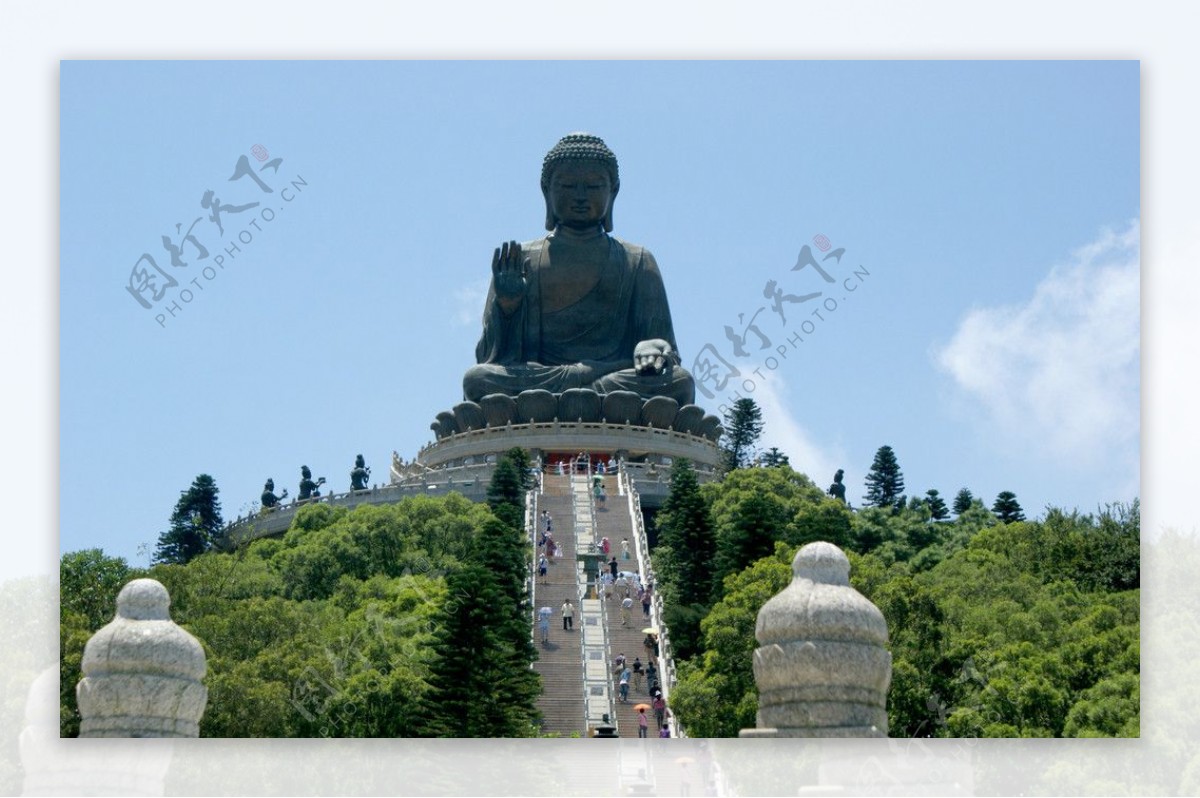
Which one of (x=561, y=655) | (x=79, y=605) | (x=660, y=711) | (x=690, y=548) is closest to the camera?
(x=79, y=605)

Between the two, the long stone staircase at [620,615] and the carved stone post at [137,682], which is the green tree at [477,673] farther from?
the carved stone post at [137,682]

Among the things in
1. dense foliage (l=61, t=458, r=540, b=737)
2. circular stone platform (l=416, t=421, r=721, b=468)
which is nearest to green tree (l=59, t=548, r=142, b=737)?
dense foliage (l=61, t=458, r=540, b=737)

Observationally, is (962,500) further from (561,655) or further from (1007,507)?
(561,655)

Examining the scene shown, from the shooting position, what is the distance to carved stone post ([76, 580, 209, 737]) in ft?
46.4

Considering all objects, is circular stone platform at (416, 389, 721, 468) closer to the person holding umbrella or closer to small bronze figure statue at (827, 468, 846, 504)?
small bronze figure statue at (827, 468, 846, 504)

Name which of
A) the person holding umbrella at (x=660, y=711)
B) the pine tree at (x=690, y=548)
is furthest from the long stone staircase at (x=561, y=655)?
the pine tree at (x=690, y=548)

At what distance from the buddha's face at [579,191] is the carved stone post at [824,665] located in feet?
87.1

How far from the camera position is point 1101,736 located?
56.1ft

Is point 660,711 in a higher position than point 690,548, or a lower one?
lower

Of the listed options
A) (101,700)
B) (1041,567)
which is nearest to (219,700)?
(101,700)

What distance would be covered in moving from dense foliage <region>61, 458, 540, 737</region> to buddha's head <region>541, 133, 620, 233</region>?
1338 cm

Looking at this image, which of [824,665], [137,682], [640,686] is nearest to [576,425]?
[640,686]

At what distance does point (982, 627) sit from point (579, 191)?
19.3 metres

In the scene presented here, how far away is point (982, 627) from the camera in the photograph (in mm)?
22266
